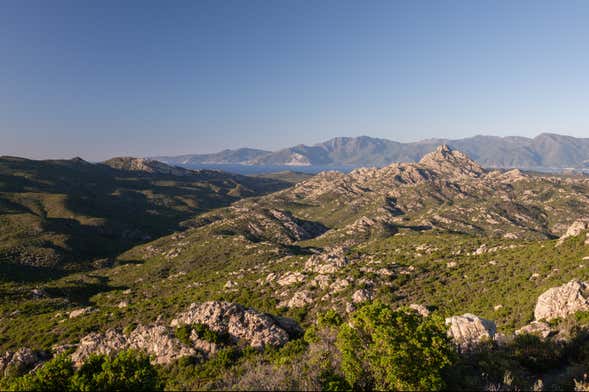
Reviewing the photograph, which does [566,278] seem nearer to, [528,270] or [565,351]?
[528,270]

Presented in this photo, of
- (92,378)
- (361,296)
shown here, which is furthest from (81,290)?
(92,378)

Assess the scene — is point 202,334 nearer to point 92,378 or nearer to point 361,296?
point 92,378

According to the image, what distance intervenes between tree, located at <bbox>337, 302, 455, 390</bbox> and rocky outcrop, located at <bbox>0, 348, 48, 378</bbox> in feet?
159

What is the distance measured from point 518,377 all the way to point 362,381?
37.6ft

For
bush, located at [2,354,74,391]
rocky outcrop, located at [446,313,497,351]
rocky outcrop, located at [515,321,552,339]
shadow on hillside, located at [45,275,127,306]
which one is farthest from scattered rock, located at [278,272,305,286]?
Result: shadow on hillside, located at [45,275,127,306]

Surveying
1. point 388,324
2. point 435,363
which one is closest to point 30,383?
point 388,324

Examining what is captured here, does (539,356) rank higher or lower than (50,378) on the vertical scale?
lower

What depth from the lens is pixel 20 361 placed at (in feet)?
139

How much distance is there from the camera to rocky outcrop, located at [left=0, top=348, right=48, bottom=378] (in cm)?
4087

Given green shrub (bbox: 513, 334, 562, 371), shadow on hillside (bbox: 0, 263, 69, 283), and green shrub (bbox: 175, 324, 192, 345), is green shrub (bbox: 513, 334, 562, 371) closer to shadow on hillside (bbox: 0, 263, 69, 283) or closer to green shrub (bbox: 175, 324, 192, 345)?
green shrub (bbox: 175, 324, 192, 345)

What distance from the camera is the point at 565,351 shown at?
25641 millimetres

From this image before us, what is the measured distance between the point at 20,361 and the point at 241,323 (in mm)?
33014

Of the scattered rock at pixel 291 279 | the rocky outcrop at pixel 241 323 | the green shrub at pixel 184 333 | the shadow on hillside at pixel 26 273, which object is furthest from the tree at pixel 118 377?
the shadow on hillside at pixel 26 273

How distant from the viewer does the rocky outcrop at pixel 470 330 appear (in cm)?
3014
